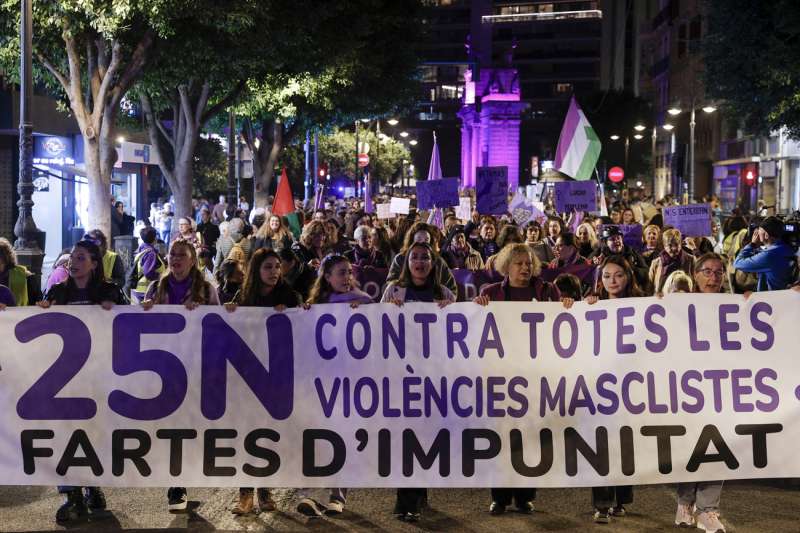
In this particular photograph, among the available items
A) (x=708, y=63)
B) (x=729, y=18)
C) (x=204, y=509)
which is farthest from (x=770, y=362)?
(x=708, y=63)

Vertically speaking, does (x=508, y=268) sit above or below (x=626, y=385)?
above

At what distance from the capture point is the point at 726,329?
6730 millimetres

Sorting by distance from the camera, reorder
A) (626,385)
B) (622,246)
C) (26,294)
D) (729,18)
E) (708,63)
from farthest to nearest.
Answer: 1. (708,63)
2. (729,18)
3. (622,246)
4. (26,294)
5. (626,385)

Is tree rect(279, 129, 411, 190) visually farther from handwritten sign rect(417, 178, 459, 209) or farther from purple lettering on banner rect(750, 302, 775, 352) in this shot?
A: purple lettering on banner rect(750, 302, 775, 352)

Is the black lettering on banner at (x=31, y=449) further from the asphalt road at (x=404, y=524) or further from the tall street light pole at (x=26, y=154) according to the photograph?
the tall street light pole at (x=26, y=154)

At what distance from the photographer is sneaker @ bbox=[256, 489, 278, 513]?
23.7 ft

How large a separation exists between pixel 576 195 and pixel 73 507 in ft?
42.2

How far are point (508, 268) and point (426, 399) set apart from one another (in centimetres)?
120

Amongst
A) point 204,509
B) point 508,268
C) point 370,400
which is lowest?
point 204,509

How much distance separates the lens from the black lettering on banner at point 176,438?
21.7 ft

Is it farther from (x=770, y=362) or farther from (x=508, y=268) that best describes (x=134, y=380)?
(x=770, y=362)

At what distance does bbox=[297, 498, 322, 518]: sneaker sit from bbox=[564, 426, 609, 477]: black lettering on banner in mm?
1560

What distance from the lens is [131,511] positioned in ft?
23.5

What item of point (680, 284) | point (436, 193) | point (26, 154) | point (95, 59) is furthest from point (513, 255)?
point (95, 59)
